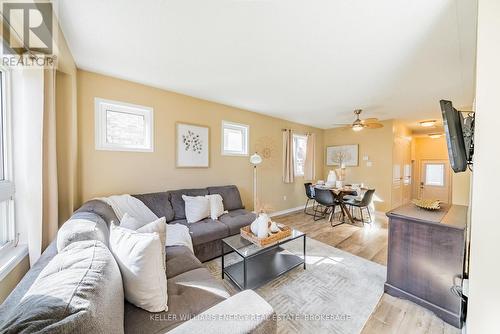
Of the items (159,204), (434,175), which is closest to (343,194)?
(159,204)

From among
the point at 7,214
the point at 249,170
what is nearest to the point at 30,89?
the point at 7,214

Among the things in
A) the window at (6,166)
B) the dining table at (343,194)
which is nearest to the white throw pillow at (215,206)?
the window at (6,166)

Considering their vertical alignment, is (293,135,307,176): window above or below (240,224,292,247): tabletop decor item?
above

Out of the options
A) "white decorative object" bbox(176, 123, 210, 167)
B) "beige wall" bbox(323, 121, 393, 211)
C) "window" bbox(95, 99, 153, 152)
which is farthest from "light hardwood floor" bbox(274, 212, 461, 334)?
"window" bbox(95, 99, 153, 152)

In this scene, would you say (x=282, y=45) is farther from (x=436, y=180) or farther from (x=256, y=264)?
(x=436, y=180)

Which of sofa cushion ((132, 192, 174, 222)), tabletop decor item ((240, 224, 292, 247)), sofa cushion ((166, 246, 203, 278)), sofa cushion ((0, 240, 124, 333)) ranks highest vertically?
sofa cushion ((0, 240, 124, 333))

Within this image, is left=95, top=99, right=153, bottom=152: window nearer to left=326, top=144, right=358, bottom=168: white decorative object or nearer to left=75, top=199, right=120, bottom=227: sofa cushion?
left=75, top=199, right=120, bottom=227: sofa cushion

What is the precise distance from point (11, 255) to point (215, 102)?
308 centimetres

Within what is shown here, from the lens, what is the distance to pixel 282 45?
185 cm

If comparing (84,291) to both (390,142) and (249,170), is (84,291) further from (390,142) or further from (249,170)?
(390,142)

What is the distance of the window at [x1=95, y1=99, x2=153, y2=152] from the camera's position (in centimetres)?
252

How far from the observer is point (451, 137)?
1325 mm

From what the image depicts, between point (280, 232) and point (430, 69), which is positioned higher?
point (430, 69)

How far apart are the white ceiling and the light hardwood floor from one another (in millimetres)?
2408
